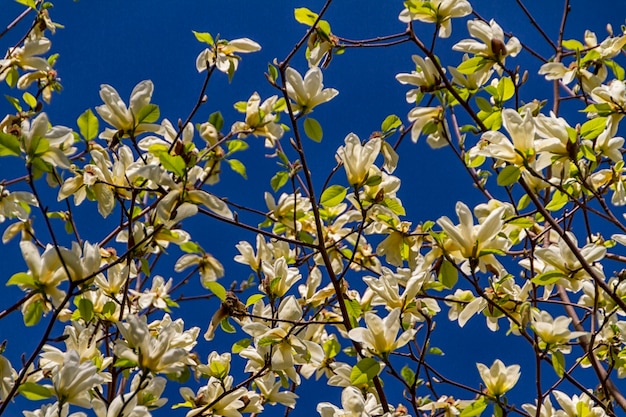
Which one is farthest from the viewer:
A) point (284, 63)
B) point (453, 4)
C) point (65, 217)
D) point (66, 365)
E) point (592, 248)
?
point (65, 217)

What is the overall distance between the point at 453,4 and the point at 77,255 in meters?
1.08

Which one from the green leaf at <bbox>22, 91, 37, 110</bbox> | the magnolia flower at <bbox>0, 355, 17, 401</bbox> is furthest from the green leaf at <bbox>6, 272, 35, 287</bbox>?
the green leaf at <bbox>22, 91, 37, 110</bbox>

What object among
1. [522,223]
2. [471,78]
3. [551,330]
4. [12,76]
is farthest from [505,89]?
[12,76]

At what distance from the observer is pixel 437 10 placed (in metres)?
1.57

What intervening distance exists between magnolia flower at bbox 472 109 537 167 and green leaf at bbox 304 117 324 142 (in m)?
0.40

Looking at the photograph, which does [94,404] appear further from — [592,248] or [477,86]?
[477,86]

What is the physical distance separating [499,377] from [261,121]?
2.73ft

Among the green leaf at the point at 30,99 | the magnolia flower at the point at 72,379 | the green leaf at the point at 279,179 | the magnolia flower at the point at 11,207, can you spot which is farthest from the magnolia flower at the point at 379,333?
the green leaf at the point at 30,99

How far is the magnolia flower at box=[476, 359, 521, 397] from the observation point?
1.45m

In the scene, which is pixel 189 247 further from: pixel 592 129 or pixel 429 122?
pixel 592 129

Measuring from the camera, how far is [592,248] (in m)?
1.34

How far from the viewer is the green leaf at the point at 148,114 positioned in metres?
1.30

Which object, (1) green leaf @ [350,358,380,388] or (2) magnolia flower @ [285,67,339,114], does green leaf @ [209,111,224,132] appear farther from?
(1) green leaf @ [350,358,380,388]

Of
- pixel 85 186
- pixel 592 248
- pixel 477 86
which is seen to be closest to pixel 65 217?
pixel 85 186
